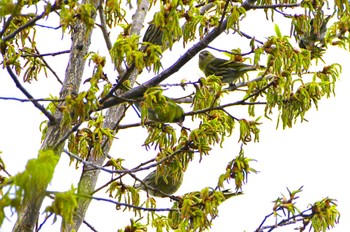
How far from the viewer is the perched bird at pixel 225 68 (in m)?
7.84

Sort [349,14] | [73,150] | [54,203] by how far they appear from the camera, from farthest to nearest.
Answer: [73,150]
[349,14]
[54,203]

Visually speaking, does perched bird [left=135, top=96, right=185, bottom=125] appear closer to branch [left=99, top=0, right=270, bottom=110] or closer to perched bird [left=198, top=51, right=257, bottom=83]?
branch [left=99, top=0, right=270, bottom=110]

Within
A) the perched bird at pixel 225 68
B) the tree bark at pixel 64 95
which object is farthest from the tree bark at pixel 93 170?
the perched bird at pixel 225 68

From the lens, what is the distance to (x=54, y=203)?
4770mm

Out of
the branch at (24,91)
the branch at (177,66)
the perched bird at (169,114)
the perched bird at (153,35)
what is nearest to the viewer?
the branch at (24,91)

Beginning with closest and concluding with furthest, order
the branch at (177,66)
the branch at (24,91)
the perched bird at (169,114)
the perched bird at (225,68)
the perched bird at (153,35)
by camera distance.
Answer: the branch at (24,91)
the branch at (177,66)
the perched bird at (169,114)
the perched bird at (225,68)
the perched bird at (153,35)

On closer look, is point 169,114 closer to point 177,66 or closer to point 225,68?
point 177,66

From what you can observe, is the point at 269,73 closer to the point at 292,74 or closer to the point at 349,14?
the point at 292,74

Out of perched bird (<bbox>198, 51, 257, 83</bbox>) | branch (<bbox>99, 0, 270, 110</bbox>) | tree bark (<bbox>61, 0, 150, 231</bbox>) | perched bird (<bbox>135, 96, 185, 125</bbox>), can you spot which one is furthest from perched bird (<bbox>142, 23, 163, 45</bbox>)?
branch (<bbox>99, 0, 270, 110</bbox>)

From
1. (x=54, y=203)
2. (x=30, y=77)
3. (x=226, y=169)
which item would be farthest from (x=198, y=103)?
(x=54, y=203)

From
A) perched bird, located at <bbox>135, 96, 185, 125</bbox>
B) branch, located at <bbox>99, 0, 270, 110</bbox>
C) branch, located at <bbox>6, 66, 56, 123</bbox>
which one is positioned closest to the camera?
branch, located at <bbox>6, 66, 56, 123</bbox>

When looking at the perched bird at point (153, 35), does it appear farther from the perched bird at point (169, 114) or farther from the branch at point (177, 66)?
the branch at point (177, 66)

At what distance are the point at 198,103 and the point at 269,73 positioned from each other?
2.01ft

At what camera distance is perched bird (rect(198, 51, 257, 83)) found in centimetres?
784
